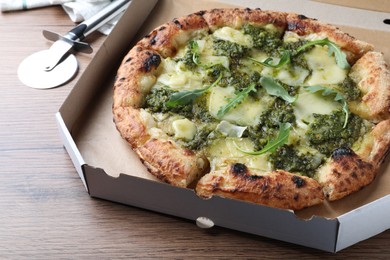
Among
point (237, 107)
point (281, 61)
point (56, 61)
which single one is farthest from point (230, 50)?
point (56, 61)

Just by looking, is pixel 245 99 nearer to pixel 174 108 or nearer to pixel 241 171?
pixel 174 108

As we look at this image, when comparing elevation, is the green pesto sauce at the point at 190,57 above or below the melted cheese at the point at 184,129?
above

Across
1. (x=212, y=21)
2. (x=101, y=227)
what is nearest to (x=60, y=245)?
(x=101, y=227)

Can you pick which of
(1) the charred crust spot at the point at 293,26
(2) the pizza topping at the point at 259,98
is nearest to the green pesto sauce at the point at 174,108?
(2) the pizza topping at the point at 259,98

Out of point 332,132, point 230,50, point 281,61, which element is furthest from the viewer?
point 230,50

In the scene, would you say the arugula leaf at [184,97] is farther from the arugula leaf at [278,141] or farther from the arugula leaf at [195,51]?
the arugula leaf at [278,141]

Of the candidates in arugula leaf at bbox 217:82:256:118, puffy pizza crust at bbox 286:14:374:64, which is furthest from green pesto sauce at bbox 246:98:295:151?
puffy pizza crust at bbox 286:14:374:64

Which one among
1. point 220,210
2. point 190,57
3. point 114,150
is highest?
point 190,57
